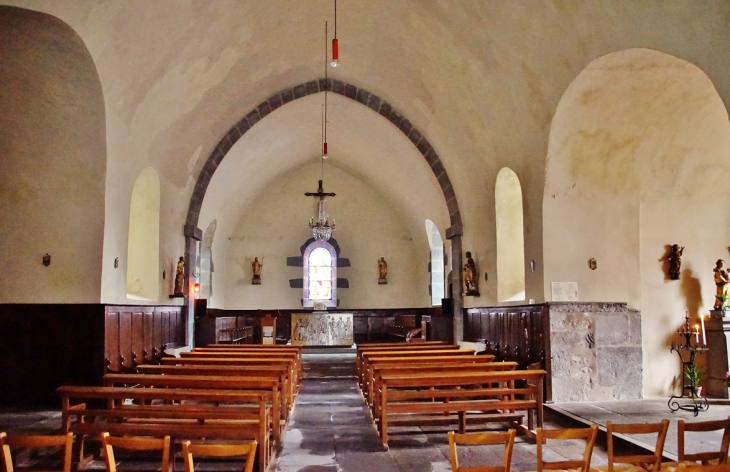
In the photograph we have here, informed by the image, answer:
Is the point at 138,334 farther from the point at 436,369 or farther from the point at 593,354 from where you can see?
the point at 593,354

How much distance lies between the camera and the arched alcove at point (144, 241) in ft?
36.3

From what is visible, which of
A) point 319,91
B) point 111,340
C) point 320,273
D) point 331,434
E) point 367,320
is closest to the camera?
point 331,434

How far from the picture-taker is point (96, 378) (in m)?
8.26

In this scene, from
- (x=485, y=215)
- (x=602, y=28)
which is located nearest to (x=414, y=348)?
(x=485, y=215)

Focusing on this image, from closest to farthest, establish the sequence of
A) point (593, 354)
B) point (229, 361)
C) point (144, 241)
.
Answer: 1. point (229, 361)
2. point (593, 354)
3. point (144, 241)

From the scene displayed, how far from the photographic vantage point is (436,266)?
18453mm

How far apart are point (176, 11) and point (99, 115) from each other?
168 centimetres

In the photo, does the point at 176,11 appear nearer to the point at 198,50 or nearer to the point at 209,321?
the point at 198,50

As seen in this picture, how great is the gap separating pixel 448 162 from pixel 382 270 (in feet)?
23.0

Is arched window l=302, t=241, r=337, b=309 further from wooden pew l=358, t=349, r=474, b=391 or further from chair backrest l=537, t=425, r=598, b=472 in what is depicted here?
chair backrest l=537, t=425, r=598, b=472

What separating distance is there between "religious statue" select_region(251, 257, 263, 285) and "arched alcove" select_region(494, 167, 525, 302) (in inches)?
377

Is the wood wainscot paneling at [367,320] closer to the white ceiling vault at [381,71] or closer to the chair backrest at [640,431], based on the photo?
the white ceiling vault at [381,71]

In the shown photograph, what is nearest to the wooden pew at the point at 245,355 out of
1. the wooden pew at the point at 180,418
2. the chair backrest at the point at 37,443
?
the wooden pew at the point at 180,418

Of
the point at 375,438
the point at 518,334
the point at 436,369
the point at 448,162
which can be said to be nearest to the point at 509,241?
the point at 518,334
